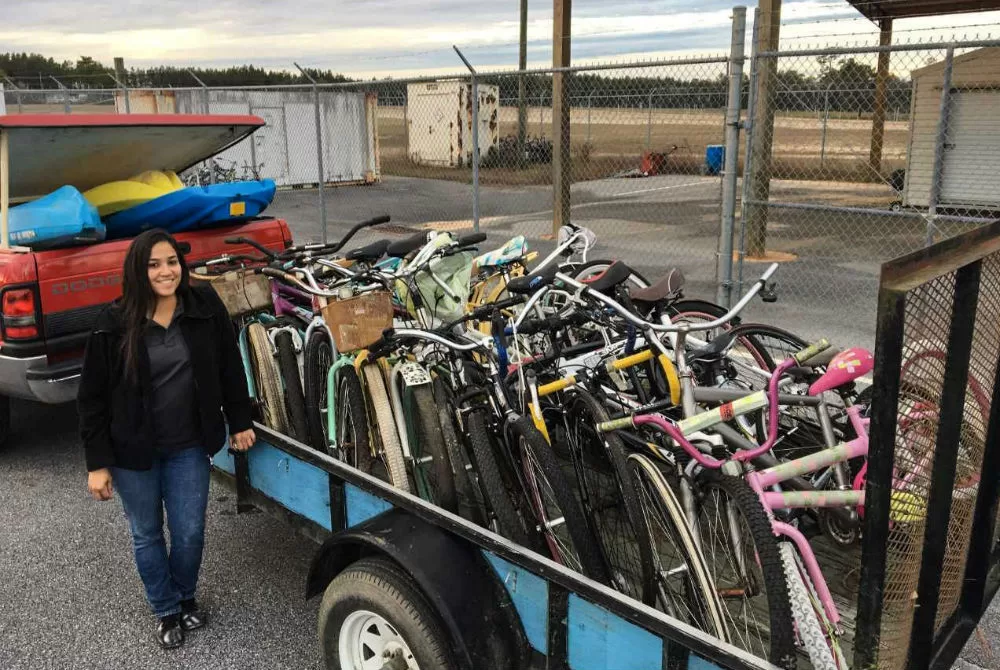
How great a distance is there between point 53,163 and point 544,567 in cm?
454

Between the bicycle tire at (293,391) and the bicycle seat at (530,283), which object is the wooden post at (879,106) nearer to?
the bicycle seat at (530,283)

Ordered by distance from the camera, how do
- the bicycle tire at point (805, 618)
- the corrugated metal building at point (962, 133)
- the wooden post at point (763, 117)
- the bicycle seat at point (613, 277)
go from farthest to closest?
the corrugated metal building at point (962, 133)
the wooden post at point (763, 117)
the bicycle seat at point (613, 277)
the bicycle tire at point (805, 618)

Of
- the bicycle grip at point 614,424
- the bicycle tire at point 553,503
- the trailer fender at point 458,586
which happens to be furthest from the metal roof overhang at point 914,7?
the trailer fender at point 458,586

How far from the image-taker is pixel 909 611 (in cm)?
193

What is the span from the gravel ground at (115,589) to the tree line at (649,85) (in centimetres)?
483

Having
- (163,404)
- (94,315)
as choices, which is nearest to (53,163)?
(94,315)

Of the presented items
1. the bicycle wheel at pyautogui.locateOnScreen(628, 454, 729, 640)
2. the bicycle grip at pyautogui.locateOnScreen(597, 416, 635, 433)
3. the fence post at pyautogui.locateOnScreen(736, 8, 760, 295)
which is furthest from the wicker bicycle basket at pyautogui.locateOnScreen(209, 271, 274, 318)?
the fence post at pyautogui.locateOnScreen(736, 8, 760, 295)

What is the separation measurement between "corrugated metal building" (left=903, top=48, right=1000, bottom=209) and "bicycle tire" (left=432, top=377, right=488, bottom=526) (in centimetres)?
1269

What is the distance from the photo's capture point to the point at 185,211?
17.5ft

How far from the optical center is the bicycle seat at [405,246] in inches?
183

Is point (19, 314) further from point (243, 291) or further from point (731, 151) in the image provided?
point (731, 151)

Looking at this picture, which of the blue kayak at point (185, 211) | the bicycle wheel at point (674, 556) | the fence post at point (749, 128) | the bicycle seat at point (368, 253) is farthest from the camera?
the fence post at point (749, 128)

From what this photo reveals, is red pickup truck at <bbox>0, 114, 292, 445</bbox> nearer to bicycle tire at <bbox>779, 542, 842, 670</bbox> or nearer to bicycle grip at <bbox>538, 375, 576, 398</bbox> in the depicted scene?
bicycle grip at <bbox>538, 375, 576, 398</bbox>

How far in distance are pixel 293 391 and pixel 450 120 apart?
17.5 m
